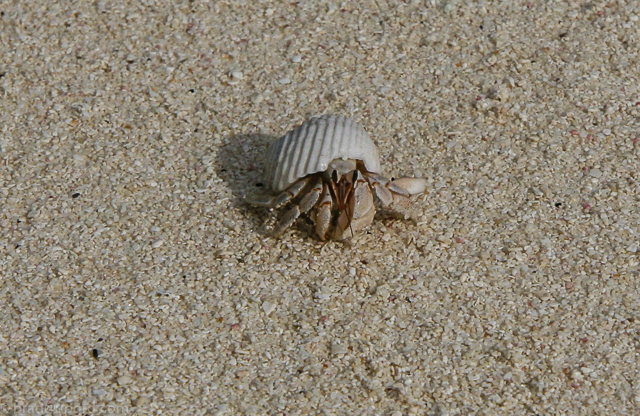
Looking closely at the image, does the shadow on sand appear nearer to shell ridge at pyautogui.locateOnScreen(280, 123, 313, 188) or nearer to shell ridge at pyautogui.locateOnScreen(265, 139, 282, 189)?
shell ridge at pyautogui.locateOnScreen(265, 139, 282, 189)

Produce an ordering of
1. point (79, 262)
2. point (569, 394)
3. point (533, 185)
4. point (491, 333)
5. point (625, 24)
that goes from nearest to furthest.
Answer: point (569, 394)
point (491, 333)
point (79, 262)
point (533, 185)
point (625, 24)

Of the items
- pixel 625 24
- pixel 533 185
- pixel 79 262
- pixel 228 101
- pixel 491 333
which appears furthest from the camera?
pixel 625 24

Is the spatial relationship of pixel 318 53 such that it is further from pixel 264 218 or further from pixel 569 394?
pixel 569 394

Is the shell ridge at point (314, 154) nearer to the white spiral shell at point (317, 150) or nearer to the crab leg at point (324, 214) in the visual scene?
the white spiral shell at point (317, 150)

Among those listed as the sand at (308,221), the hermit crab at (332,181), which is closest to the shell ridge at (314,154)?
the hermit crab at (332,181)

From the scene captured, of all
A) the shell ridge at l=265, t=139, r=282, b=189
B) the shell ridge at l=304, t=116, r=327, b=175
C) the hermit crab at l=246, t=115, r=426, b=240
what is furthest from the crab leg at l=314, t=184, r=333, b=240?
the shell ridge at l=265, t=139, r=282, b=189

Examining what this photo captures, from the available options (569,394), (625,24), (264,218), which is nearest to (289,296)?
(264,218)

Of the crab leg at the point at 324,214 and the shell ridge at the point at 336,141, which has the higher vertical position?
the shell ridge at the point at 336,141
